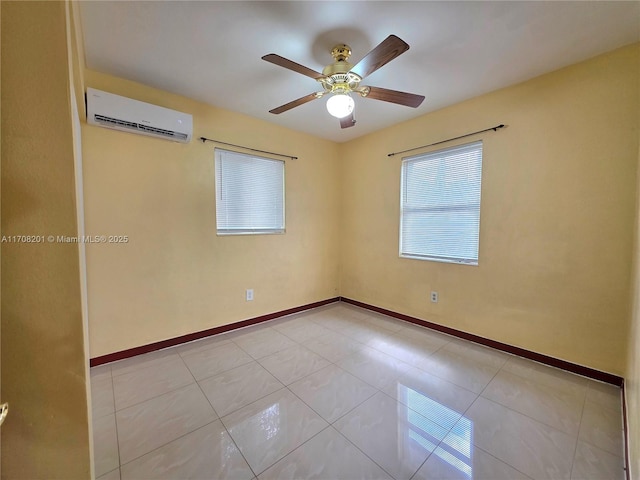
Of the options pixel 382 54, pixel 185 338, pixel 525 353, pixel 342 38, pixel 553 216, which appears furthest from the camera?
pixel 185 338

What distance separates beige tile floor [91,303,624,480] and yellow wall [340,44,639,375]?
0.37m

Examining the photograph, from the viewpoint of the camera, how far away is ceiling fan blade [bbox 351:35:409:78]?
51.4 inches

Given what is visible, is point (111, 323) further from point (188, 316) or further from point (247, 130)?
point (247, 130)

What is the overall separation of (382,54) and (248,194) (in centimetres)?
202

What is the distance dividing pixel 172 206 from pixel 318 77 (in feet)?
5.78

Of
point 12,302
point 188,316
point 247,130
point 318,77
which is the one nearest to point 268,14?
point 318,77

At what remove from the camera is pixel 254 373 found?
207 cm

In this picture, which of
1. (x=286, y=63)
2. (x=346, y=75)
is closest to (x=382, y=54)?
(x=346, y=75)

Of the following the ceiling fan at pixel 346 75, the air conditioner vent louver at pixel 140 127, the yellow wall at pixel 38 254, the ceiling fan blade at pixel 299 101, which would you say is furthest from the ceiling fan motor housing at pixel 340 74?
the air conditioner vent louver at pixel 140 127

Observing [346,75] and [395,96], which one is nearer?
[346,75]

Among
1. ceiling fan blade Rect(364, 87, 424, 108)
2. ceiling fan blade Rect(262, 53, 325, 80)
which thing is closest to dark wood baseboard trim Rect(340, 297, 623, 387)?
ceiling fan blade Rect(364, 87, 424, 108)

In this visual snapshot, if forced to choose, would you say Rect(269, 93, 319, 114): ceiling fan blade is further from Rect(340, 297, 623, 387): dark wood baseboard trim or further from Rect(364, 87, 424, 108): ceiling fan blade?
Rect(340, 297, 623, 387): dark wood baseboard trim

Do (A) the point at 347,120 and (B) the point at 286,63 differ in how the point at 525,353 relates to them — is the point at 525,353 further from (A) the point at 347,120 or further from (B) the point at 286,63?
(B) the point at 286,63

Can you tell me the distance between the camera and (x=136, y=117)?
2.10 meters
